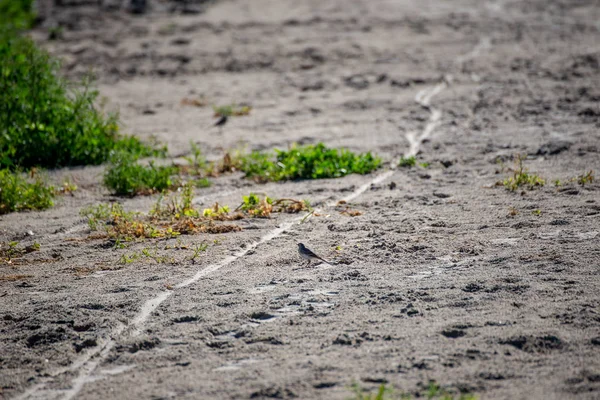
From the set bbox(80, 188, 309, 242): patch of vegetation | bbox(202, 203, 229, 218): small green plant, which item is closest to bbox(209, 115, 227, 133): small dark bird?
bbox(80, 188, 309, 242): patch of vegetation

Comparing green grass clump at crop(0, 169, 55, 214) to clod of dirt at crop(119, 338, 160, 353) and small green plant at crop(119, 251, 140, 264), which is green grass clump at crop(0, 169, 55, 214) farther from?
clod of dirt at crop(119, 338, 160, 353)

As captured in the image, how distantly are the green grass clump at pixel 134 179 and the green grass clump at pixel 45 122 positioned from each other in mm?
949

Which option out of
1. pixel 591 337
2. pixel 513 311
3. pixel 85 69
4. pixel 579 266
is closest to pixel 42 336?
pixel 513 311

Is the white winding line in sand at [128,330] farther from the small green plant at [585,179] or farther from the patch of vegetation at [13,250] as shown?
the small green plant at [585,179]

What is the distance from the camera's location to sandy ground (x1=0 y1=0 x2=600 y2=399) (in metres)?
3.63

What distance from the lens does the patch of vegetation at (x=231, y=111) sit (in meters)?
9.70

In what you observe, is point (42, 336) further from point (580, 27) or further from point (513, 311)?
point (580, 27)

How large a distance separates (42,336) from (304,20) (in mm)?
11624

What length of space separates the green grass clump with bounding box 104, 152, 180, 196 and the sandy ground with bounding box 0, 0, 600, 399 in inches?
6.3

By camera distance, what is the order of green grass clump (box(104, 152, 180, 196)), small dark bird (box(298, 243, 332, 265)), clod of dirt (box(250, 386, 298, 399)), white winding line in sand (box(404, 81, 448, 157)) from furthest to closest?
1. white winding line in sand (box(404, 81, 448, 157))
2. green grass clump (box(104, 152, 180, 196))
3. small dark bird (box(298, 243, 332, 265))
4. clod of dirt (box(250, 386, 298, 399))

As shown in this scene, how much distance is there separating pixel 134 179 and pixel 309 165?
5.60ft

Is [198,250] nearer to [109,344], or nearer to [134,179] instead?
[109,344]

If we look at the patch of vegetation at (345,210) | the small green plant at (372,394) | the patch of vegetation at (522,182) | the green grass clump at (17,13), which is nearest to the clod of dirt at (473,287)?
the small green plant at (372,394)

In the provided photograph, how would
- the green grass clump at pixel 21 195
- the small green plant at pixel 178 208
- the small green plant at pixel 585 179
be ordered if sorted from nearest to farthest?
the small green plant at pixel 178 208 → the small green plant at pixel 585 179 → the green grass clump at pixel 21 195
